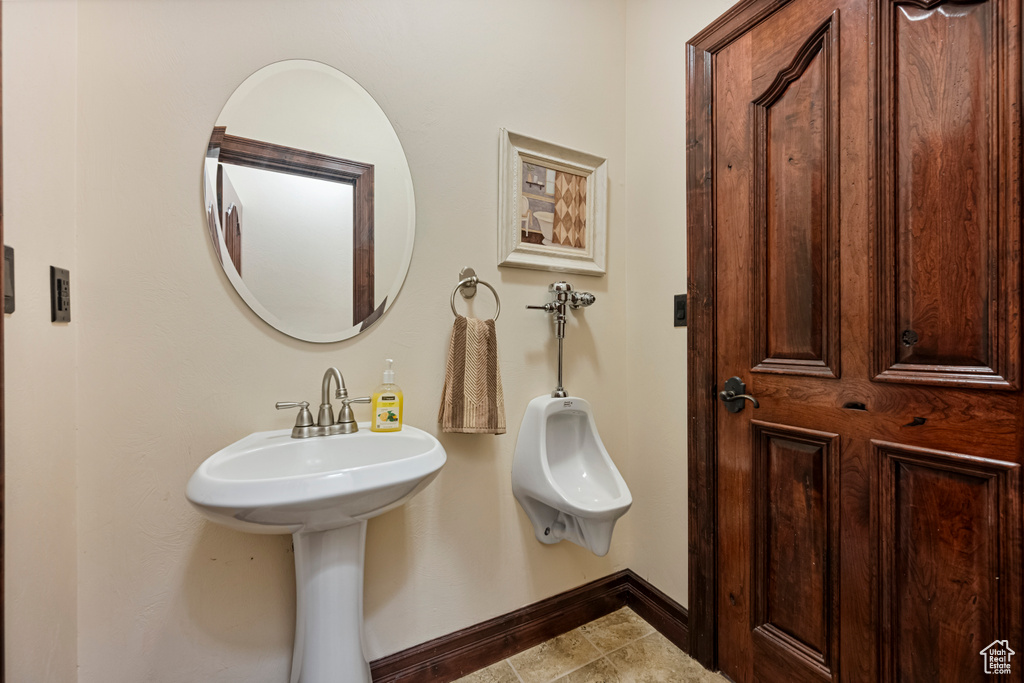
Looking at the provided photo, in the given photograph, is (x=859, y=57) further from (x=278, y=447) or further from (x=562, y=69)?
(x=278, y=447)

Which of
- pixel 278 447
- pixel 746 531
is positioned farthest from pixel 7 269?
pixel 746 531

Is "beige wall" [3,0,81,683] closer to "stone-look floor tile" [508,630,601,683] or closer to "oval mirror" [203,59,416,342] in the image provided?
"oval mirror" [203,59,416,342]

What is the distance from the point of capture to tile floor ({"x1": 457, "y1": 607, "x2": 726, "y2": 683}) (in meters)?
1.23

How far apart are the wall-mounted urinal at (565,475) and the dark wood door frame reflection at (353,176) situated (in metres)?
0.64

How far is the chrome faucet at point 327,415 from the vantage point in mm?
1014

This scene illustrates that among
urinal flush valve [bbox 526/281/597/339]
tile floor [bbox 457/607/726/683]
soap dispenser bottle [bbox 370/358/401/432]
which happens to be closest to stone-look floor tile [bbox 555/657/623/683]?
tile floor [bbox 457/607/726/683]

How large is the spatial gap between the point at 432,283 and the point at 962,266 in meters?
1.20

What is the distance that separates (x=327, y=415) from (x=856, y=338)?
127cm

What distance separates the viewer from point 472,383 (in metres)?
1.19

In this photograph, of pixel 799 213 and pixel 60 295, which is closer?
pixel 60 295

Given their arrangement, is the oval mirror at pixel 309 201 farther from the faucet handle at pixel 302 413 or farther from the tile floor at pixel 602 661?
the tile floor at pixel 602 661

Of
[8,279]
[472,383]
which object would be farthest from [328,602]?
[8,279]

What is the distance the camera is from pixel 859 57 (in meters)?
0.95

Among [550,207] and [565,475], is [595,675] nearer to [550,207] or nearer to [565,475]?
[565,475]
